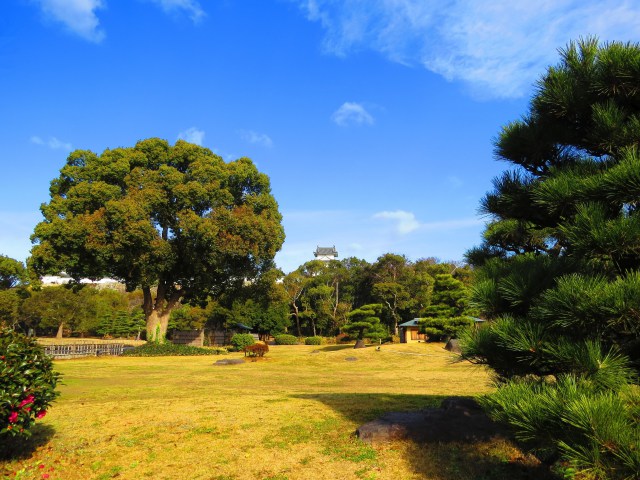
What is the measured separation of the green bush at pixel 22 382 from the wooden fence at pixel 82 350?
20168 millimetres

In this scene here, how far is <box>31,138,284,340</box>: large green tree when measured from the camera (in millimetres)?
21703

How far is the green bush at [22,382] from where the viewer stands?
4.70 m

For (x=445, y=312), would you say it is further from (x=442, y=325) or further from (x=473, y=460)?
(x=473, y=460)

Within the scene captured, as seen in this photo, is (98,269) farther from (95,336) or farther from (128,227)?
(95,336)

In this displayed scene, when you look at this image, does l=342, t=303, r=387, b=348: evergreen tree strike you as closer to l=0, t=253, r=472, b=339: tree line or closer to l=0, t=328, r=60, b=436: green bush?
l=0, t=253, r=472, b=339: tree line

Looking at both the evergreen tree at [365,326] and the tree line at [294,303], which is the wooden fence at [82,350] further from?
Result: the evergreen tree at [365,326]

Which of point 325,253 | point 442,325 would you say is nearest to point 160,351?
point 442,325

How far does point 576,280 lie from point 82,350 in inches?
1048

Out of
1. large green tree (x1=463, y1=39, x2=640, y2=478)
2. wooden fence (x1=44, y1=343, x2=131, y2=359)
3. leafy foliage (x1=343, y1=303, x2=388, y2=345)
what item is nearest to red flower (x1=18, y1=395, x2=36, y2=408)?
large green tree (x1=463, y1=39, x2=640, y2=478)

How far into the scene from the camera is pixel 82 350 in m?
24.4

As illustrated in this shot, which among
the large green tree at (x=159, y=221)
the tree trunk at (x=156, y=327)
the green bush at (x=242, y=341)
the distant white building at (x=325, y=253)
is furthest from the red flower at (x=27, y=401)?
the distant white building at (x=325, y=253)

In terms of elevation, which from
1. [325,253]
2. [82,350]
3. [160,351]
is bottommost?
[160,351]

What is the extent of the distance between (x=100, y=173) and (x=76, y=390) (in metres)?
15.8

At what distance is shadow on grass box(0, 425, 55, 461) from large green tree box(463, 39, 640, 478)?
18.2 feet
